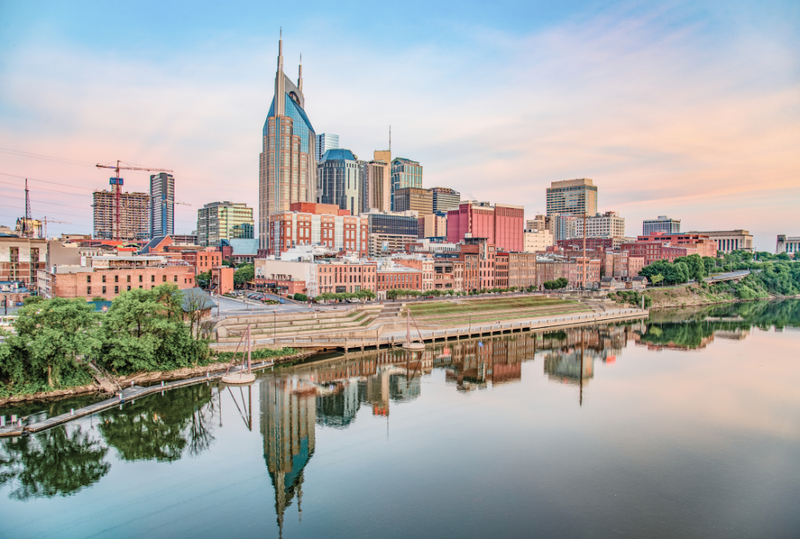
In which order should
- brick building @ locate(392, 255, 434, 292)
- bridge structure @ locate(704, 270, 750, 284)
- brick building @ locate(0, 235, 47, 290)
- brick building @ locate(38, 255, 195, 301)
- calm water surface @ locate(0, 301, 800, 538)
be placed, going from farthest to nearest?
bridge structure @ locate(704, 270, 750, 284) → brick building @ locate(392, 255, 434, 292) → brick building @ locate(0, 235, 47, 290) → brick building @ locate(38, 255, 195, 301) → calm water surface @ locate(0, 301, 800, 538)

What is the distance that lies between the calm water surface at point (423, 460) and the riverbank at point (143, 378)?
12.8ft

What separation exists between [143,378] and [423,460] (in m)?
30.4

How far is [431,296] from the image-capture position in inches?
4218

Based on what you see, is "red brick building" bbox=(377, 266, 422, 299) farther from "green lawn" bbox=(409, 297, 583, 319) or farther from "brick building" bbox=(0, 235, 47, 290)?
"brick building" bbox=(0, 235, 47, 290)

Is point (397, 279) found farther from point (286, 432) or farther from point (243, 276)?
point (286, 432)

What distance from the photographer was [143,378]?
169ft

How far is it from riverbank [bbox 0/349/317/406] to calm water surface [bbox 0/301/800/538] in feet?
12.8

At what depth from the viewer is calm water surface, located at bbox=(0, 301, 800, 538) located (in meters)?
28.9

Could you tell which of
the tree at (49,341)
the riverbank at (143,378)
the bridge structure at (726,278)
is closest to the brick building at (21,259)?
the riverbank at (143,378)

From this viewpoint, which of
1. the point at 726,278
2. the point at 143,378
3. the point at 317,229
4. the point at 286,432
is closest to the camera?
the point at 286,432

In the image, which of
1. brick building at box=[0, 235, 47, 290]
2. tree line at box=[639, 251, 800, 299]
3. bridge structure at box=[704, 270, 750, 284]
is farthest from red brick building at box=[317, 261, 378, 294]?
bridge structure at box=[704, 270, 750, 284]

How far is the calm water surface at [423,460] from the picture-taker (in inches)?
1137

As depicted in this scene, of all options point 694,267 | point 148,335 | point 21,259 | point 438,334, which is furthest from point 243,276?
point 694,267

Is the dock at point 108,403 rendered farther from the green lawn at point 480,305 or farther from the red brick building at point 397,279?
the red brick building at point 397,279
